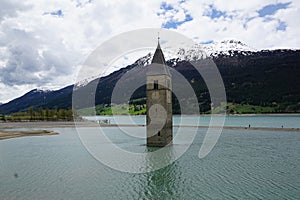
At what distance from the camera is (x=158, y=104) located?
39.6 metres

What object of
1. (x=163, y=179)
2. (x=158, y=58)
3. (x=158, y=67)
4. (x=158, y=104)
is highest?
(x=158, y=58)

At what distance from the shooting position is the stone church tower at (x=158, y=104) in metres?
39.5

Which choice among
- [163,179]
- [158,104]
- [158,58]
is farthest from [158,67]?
[163,179]

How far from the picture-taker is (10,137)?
197ft

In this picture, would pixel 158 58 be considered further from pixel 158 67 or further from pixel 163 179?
pixel 163 179

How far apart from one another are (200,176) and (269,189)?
18.9ft

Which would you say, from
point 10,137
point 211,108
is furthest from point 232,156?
point 211,108

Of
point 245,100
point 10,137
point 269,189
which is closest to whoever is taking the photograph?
point 269,189

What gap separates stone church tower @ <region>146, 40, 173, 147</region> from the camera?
39.5 metres

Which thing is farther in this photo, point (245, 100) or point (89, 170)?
point (245, 100)

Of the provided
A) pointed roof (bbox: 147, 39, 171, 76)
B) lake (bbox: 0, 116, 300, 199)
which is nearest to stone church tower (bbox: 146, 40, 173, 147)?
pointed roof (bbox: 147, 39, 171, 76)

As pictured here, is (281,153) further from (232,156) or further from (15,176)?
(15,176)

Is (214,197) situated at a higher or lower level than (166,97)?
lower

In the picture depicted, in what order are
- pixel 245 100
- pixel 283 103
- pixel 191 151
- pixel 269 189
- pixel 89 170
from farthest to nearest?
pixel 245 100 < pixel 283 103 < pixel 191 151 < pixel 89 170 < pixel 269 189
